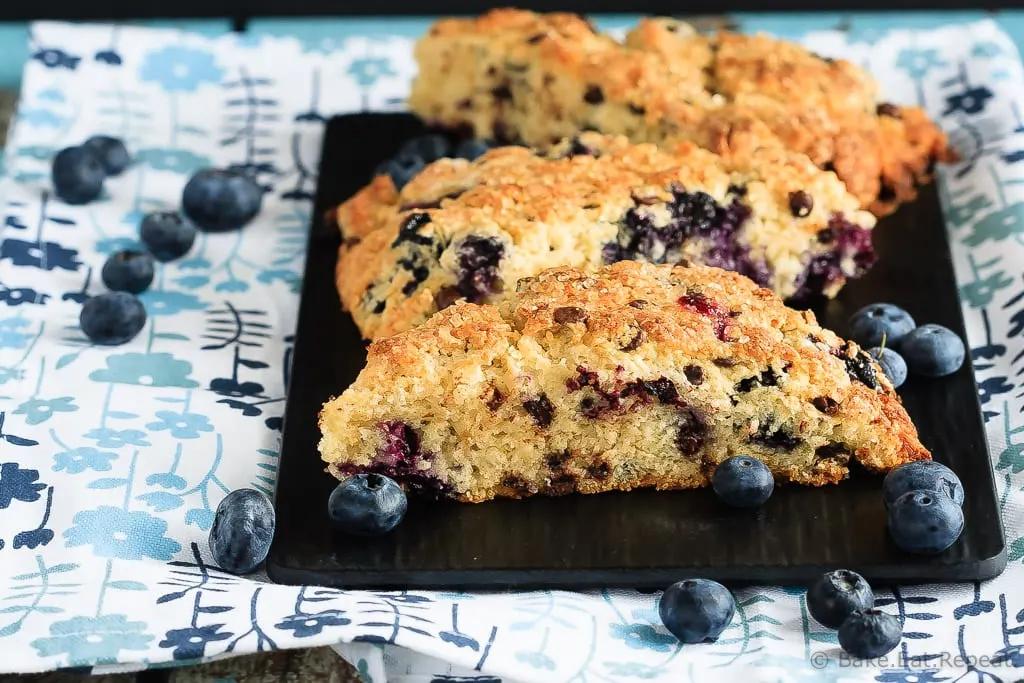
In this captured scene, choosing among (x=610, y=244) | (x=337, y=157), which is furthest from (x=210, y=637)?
(x=337, y=157)

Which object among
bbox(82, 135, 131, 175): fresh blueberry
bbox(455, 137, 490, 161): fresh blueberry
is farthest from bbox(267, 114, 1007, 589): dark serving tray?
bbox(82, 135, 131, 175): fresh blueberry

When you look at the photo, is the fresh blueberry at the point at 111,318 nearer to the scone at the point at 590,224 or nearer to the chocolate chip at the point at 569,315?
the scone at the point at 590,224

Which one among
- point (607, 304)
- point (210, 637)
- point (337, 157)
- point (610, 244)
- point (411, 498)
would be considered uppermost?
point (337, 157)

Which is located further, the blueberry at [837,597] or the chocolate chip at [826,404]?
the chocolate chip at [826,404]

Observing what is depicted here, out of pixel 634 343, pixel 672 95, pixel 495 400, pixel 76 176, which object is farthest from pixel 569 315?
pixel 76 176

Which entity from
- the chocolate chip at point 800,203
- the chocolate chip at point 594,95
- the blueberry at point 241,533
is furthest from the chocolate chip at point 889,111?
the blueberry at point 241,533

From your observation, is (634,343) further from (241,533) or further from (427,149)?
(427,149)

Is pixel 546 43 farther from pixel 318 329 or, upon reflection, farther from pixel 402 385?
pixel 402 385
